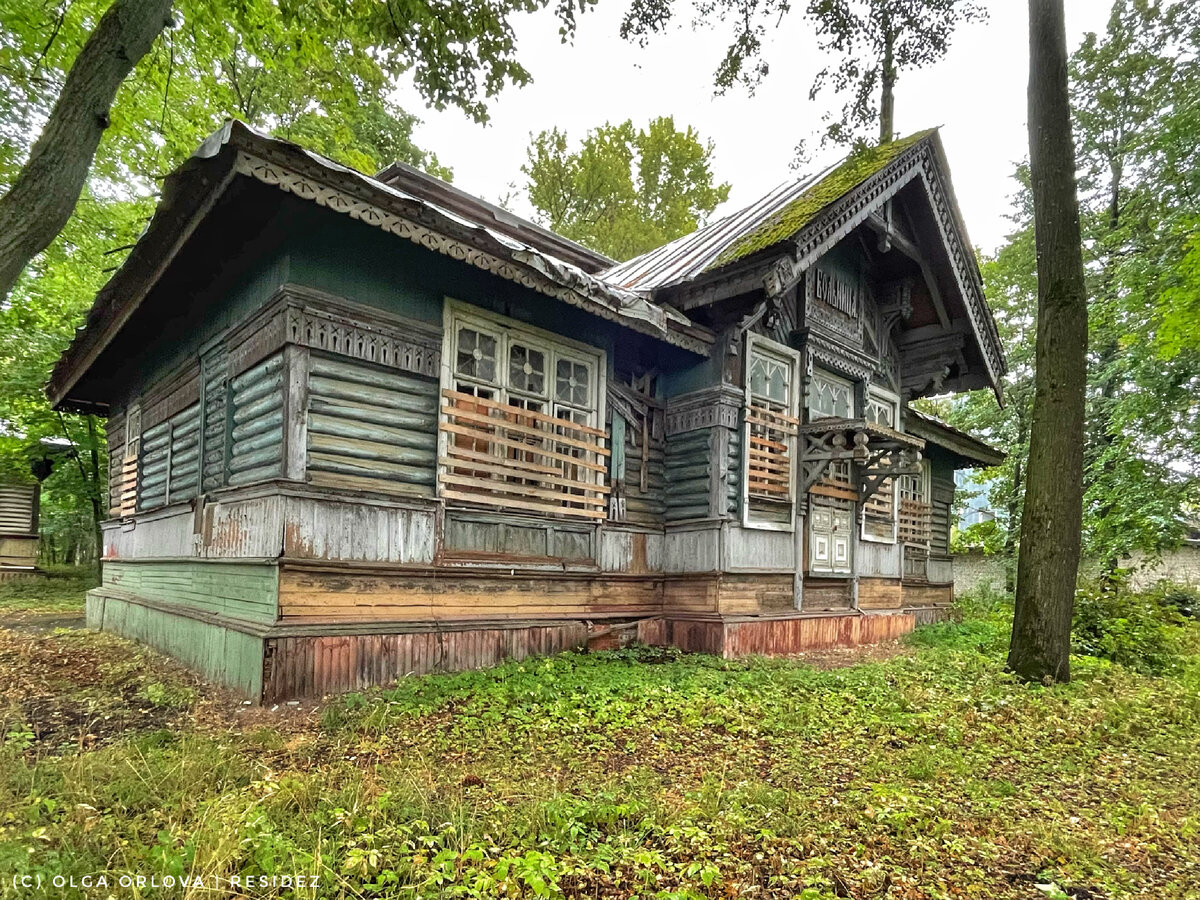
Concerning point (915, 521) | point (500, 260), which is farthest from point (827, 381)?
point (915, 521)

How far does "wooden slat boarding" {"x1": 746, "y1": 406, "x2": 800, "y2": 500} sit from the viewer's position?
872 centimetres

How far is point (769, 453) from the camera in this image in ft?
29.5

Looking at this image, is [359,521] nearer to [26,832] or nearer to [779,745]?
[26,832]

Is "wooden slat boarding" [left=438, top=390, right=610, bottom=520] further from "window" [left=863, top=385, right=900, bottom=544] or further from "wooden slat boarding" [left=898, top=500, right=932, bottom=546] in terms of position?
"wooden slat boarding" [left=898, top=500, right=932, bottom=546]

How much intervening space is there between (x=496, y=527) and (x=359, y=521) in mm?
1473

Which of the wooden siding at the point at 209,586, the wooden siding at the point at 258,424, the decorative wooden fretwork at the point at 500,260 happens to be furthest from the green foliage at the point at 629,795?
the decorative wooden fretwork at the point at 500,260

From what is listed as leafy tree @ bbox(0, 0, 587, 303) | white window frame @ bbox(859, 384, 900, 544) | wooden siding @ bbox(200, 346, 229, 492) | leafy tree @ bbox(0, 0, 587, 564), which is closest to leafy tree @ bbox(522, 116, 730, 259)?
leafy tree @ bbox(0, 0, 587, 564)

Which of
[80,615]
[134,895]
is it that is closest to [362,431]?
[134,895]

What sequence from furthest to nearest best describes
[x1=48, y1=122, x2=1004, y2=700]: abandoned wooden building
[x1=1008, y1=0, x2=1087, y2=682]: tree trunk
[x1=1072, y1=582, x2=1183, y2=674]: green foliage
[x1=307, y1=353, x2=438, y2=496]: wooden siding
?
[x1=1072, y1=582, x2=1183, y2=674]: green foliage → [x1=1008, y1=0, x2=1087, y2=682]: tree trunk → [x1=307, y1=353, x2=438, y2=496]: wooden siding → [x1=48, y1=122, x2=1004, y2=700]: abandoned wooden building

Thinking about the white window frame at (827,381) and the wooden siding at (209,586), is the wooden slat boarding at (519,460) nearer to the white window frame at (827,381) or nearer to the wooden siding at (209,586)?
the wooden siding at (209,586)

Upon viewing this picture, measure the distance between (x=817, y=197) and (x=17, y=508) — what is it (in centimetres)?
2086

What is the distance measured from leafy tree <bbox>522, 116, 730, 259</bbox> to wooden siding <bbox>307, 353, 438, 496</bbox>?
57.8 feet

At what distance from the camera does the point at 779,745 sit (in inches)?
186

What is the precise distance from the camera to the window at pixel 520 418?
668 cm
